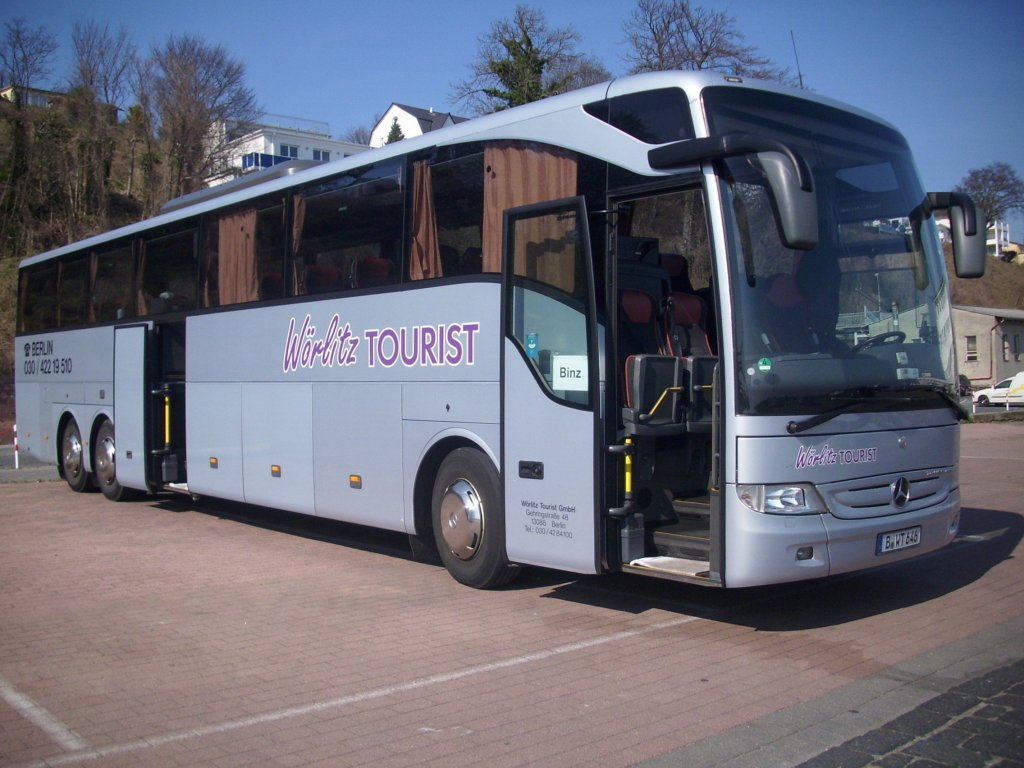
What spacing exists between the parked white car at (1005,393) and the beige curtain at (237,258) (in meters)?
40.7

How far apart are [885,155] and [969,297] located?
68876 mm

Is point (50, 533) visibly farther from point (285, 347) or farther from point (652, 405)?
point (652, 405)

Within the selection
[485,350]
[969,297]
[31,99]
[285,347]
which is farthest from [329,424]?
[969,297]

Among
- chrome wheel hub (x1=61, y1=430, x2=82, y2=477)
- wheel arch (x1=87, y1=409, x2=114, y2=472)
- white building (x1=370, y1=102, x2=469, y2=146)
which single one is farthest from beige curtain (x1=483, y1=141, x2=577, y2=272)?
white building (x1=370, y1=102, x2=469, y2=146)

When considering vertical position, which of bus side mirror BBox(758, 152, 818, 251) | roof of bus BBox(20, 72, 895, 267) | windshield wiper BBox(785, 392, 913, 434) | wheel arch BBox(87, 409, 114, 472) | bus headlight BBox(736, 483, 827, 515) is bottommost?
bus headlight BBox(736, 483, 827, 515)

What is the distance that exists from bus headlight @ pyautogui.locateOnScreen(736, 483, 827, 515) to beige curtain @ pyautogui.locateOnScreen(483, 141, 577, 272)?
2618mm

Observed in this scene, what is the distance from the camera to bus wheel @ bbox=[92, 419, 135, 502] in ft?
47.8

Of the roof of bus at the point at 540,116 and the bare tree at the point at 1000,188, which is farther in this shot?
the bare tree at the point at 1000,188

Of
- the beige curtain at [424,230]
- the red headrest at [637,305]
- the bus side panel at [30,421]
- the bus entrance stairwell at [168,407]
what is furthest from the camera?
the bus side panel at [30,421]

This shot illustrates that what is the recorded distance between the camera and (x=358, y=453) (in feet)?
32.1

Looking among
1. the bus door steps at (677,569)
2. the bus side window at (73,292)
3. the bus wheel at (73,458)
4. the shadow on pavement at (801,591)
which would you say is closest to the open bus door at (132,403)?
the bus side window at (73,292)

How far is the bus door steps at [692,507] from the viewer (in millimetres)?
7531

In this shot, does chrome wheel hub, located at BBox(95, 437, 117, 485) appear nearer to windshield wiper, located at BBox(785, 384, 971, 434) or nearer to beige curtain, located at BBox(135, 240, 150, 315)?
beige curtain, located at BBox(135, 240, 150, 315)

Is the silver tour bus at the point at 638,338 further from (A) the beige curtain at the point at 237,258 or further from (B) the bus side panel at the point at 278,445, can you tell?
(A) the beige curtain at the point at 237,258
